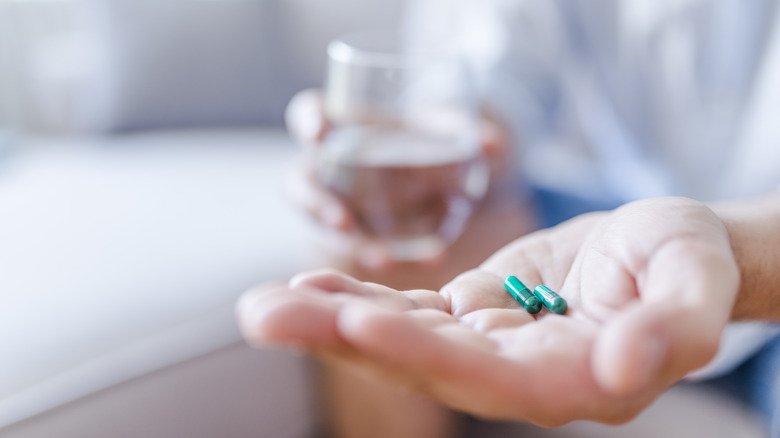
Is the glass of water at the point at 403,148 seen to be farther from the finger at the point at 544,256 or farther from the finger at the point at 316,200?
the finger at the point at 544,256

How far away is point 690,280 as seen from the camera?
0.71ft

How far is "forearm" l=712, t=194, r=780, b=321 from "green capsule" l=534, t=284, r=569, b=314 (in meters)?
0.08

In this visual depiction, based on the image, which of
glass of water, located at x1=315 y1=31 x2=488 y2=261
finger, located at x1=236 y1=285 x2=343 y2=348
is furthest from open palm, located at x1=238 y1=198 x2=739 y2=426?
glass of water, located at x1=315 y1=31 x2=488 y2=261

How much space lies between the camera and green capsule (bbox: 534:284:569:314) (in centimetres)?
26

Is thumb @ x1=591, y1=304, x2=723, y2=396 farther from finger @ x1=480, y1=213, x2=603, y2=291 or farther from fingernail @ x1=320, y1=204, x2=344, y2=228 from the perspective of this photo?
fingernail @ x1=320, y1=204, x2=344, y2=228

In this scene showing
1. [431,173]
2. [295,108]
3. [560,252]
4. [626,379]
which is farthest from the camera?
[295,108]

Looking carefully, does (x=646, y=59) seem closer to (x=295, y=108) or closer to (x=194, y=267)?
(x=295, y=108)

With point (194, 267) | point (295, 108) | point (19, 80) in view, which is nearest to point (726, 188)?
point (295, 108)

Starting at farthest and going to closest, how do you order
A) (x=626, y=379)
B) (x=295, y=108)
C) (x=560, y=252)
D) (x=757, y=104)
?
(x=295, y=108), (x=757, y=104), (x=560, y=252), (x=626, y=379)

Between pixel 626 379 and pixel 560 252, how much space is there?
0.12m

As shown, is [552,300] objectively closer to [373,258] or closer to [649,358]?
[649,358]

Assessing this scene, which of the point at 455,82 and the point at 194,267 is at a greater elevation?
the point at 455,82

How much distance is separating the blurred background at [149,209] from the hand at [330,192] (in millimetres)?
145

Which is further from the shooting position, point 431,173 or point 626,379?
point 431,173
